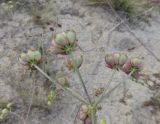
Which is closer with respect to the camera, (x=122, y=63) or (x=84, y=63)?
(x=122, y=63)

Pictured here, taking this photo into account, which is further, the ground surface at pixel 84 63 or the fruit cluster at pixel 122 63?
the ground surface at pixel 84 63

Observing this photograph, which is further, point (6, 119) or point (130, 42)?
point (130, 42)

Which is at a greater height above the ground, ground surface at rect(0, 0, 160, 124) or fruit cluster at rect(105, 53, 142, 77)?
fruit cluster at rect(105, 53, 142, 77)

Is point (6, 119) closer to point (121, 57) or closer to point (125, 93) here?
point (125, 93)

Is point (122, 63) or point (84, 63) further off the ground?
point (122, 63)

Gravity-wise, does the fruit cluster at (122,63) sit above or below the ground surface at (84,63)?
above

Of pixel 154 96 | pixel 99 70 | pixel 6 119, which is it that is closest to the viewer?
pixel 6 119

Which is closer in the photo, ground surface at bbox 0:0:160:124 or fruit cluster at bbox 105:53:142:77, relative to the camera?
fruit cluster at bbox 105:53:142:77

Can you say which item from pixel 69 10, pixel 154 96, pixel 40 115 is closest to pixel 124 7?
pixel 69 10
